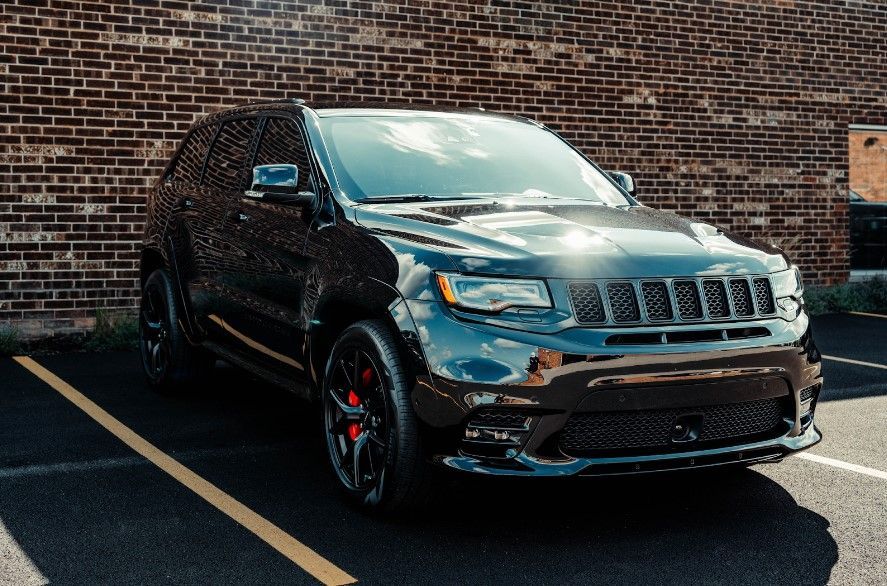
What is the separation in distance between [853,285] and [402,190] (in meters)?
9.82

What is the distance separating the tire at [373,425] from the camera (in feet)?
14.3

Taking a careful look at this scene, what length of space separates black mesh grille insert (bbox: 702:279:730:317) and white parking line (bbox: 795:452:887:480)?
164 centimetres

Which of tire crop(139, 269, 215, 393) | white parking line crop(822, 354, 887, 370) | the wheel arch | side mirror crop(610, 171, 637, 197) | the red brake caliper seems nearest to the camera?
the wheel arch

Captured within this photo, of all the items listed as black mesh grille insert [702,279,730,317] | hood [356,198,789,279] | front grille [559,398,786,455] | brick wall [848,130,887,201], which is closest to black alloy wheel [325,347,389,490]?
hood [356,198,789,279]

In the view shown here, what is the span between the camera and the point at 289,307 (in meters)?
5.42

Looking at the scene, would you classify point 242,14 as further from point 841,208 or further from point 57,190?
point 841,208

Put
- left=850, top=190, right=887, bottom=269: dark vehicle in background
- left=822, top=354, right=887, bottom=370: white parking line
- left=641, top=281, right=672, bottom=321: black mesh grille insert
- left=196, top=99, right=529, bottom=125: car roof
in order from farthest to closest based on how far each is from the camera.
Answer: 1. left=850, top=190, right=887, bottom=269: dark vehicle in background
2. left=822, top=354, right=887, bottom=370: white parking line
3. left=196, top=99, right=529, bottom=125: car roof
4. left=641, top=281, right=672, bottom=321: black mesh grille insert

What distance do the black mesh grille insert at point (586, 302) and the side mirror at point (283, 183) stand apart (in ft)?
5.39

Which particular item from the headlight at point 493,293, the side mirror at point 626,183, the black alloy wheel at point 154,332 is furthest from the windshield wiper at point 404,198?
the black alloy wheel at point 154,332

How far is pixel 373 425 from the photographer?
466 centimetres

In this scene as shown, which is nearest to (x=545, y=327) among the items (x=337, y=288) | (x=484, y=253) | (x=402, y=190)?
(x=484, y=253)

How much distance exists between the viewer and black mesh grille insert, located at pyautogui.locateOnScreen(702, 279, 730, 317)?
440 cm

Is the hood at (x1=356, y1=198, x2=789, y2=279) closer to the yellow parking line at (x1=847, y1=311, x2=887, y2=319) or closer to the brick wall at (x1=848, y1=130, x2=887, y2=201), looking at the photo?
the yellow parking line at (x1=847, y1=311, x2=887, y2=319)

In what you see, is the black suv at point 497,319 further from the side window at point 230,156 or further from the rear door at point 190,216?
the rear door at point 190,216
